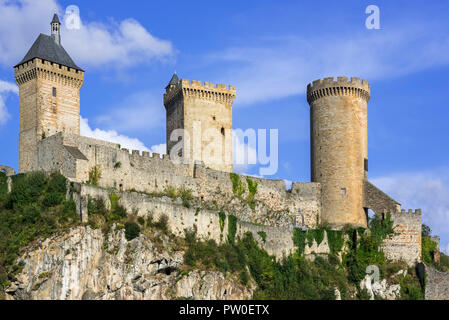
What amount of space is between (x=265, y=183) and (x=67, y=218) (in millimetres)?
17751

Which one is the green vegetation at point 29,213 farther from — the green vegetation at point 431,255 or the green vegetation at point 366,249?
the green vegetation at point 431,255

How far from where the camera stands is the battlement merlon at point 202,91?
64.7 metres

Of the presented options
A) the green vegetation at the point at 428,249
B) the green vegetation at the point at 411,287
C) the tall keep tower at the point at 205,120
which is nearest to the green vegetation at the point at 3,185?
the tall keep tower at the point at 205,120

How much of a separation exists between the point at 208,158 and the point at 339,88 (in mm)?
9796

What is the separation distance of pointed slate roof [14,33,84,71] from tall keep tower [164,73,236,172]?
26.0ft

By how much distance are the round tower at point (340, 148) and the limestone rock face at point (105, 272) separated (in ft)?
47.8

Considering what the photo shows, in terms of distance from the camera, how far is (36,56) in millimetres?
58656

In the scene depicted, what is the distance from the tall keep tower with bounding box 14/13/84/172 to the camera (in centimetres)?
5769

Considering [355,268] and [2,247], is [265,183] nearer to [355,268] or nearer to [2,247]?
[355,268]

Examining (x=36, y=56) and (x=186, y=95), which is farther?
(x=186, y=95)

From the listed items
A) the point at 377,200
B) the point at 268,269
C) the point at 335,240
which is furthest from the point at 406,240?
the point at 268,269
